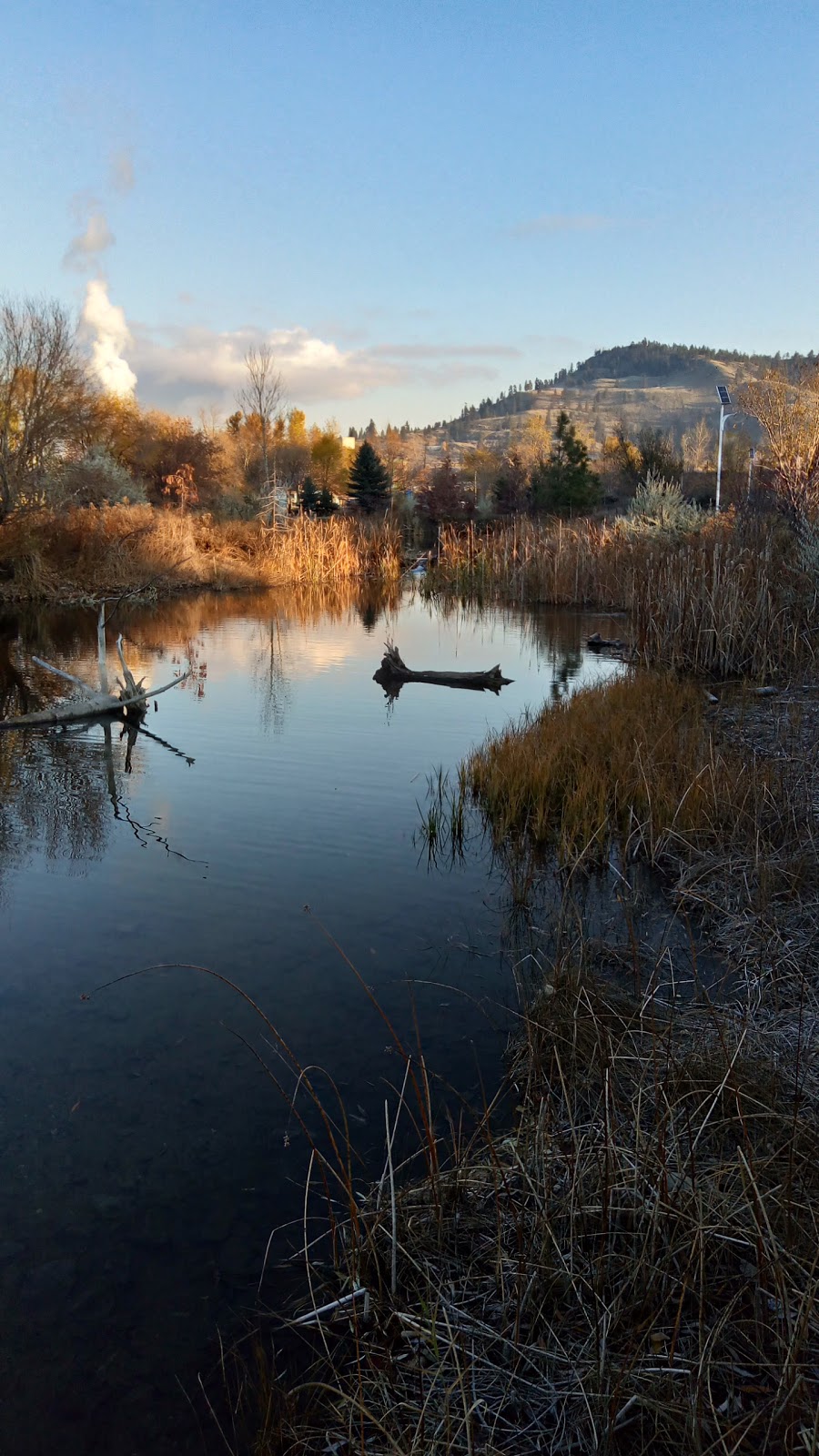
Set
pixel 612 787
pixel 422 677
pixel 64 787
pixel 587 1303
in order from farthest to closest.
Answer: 1. pixel 422 677
2. pixel 64 787
3. pixel 612 787
4. pixel 587 1303

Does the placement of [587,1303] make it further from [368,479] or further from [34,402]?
[368,479]

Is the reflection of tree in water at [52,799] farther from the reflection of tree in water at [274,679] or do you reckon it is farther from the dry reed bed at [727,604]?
the dry reed bed at [727,604]

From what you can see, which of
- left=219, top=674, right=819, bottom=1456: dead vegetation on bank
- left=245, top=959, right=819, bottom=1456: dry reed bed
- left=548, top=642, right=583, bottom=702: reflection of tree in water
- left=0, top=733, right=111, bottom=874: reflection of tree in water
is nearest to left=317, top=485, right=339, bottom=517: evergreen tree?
left=548, top=642, right=583, bottom=702: reflection of tree in water

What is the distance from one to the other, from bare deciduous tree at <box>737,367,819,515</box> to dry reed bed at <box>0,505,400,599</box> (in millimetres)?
13085

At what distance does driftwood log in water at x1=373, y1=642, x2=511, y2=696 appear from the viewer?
11805mm

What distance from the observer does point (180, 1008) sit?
4.07 metres

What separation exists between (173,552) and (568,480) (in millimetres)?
18746

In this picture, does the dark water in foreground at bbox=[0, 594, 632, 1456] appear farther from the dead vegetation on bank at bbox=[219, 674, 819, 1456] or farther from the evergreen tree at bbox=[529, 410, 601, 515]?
the evergreen tree at bbox=[529, 410, 601, 515]

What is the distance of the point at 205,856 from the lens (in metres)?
5.92

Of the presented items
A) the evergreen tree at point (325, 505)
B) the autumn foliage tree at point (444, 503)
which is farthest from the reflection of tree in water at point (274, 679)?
the evergreen tree at point (325, 505)

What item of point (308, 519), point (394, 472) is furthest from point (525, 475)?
point (394, 472)

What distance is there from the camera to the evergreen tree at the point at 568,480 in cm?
3753

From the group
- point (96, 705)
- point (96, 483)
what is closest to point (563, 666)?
point (96, 705)

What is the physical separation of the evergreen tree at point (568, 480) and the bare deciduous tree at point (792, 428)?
73.0 feet
